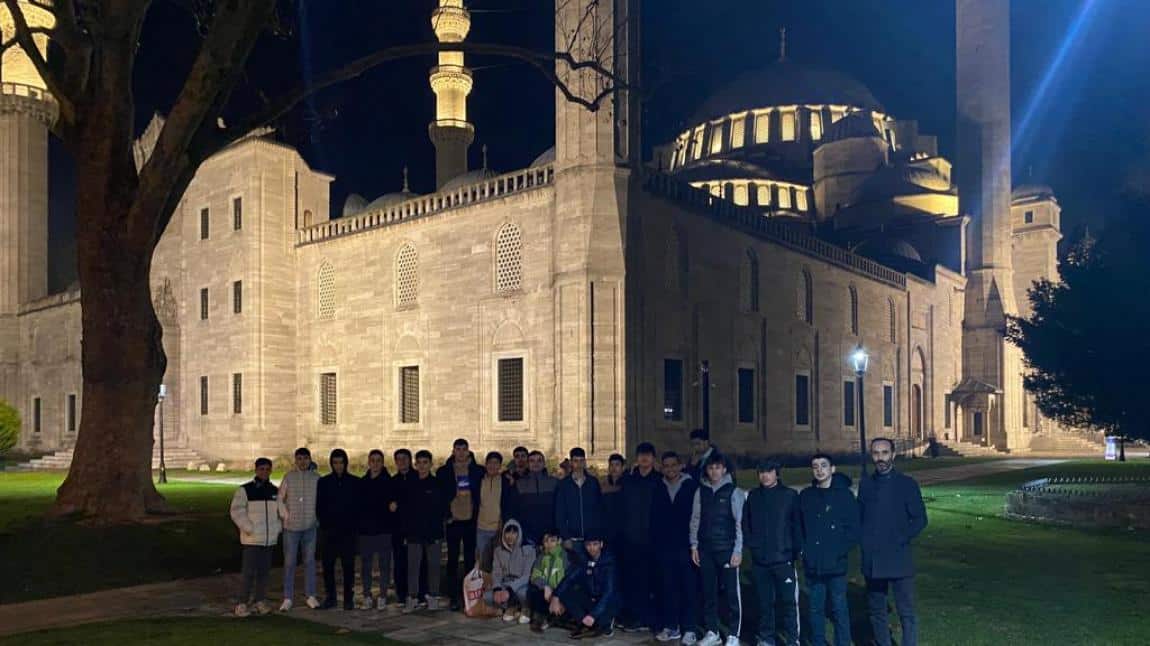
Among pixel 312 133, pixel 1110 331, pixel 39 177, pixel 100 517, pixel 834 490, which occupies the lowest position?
pixel 100 517

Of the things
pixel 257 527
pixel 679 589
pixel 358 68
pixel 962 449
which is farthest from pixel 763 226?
pixel 257 527

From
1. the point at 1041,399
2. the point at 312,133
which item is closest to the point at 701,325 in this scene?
the point at 1041,399

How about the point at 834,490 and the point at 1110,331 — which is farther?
the point at 1110,331

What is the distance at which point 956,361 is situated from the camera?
51344 millimetres

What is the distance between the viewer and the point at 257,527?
9180mm

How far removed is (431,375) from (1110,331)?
805 inches

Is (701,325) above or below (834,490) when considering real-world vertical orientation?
above

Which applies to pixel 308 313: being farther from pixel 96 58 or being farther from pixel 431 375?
pixel 96 58

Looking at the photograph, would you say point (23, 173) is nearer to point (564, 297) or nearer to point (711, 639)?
point (564, 297)

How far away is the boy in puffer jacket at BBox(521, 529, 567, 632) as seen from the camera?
8.42 metres

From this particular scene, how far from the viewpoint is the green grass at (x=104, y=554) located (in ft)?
36.3

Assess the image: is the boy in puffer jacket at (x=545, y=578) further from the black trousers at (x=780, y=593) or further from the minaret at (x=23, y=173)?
the minaret at (x=23, y=173)

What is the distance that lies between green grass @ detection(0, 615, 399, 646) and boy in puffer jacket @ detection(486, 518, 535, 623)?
1244 millimetres

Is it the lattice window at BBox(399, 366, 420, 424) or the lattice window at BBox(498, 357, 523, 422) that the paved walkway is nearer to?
the lattice window at BBox(498, 357, 523, 422)
